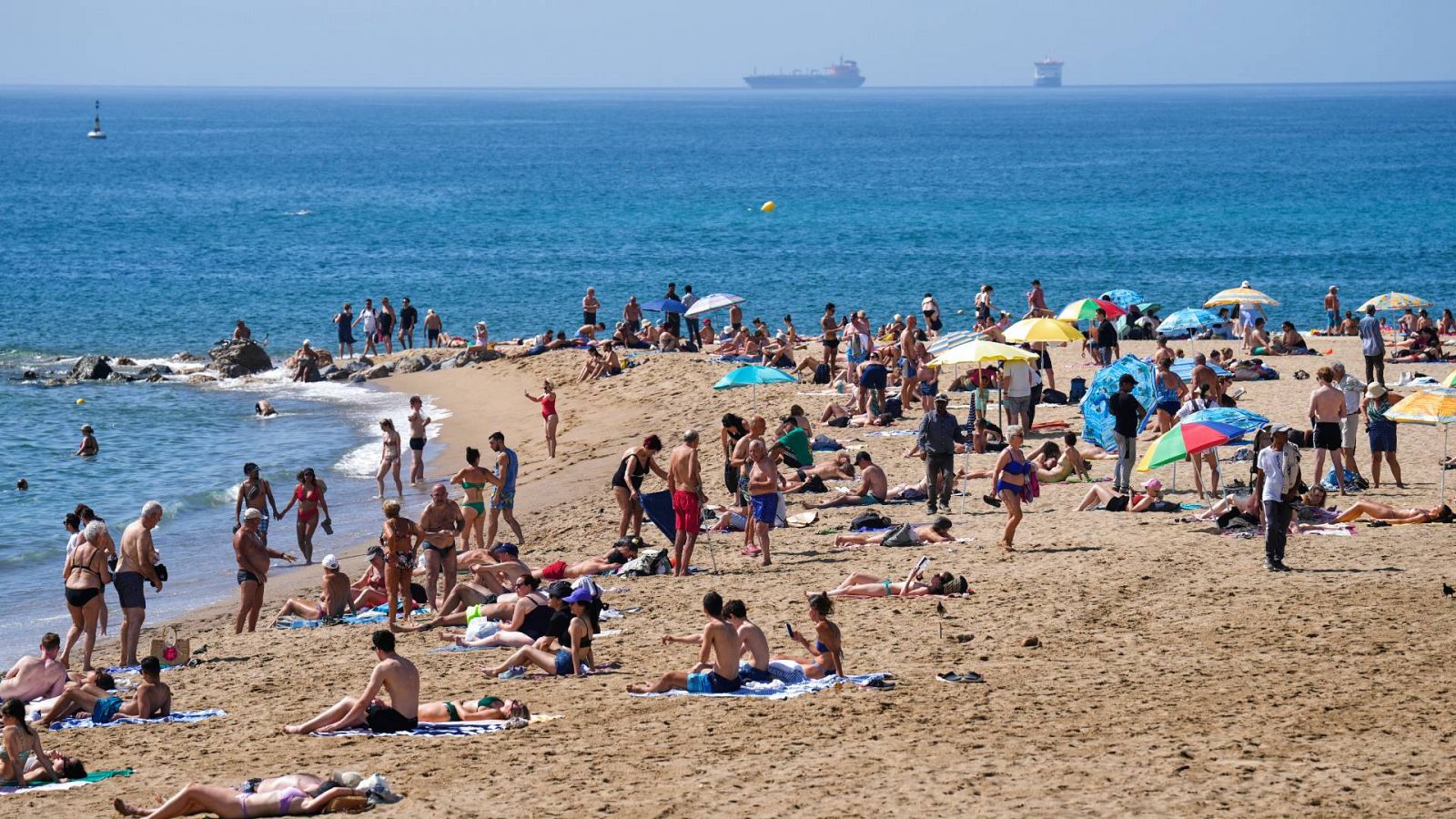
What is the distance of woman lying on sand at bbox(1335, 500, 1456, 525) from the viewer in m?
15.1

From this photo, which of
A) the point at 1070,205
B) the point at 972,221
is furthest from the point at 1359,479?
the point at 1070,205

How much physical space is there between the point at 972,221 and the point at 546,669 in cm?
5851

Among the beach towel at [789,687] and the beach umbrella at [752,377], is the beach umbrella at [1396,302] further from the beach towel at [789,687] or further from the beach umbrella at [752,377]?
the beach towel at [789,687]

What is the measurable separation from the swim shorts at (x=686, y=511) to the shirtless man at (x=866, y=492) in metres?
3.22

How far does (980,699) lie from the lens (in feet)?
34.7

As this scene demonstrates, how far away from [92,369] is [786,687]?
25.9 meters

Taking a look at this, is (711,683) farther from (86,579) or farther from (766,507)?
(86,579)

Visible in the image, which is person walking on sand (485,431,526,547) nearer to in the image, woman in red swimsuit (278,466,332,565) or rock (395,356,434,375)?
woman in red swimsuit (278,466,332,565)

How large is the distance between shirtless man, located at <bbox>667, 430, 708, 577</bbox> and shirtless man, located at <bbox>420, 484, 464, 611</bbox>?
79.6 inches

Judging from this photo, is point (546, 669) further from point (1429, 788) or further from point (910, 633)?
point (1429, 788)

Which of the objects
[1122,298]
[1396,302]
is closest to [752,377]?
[1122,298]

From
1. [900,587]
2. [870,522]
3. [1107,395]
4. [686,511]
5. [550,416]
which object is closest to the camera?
[900,587]

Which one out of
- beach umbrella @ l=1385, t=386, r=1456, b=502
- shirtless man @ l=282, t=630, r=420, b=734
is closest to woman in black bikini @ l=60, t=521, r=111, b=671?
shirtless man @ l=282, t=630, r=420, b=734

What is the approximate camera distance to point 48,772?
388 inches
